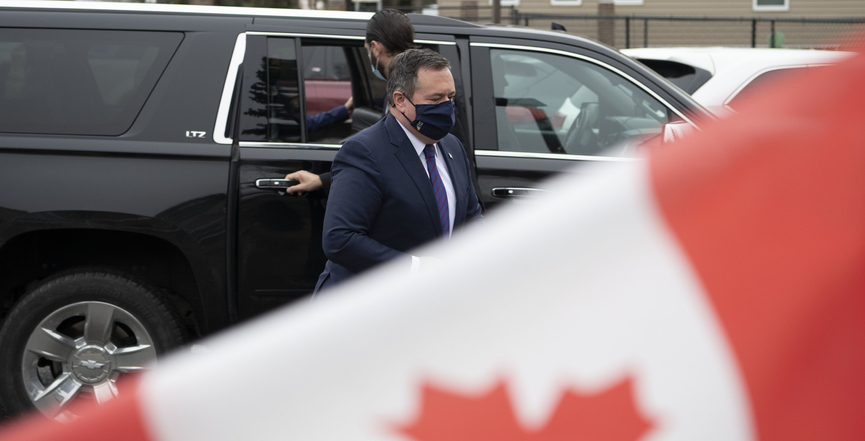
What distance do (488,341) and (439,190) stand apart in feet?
5.66

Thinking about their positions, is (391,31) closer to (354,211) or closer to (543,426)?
(354,211)

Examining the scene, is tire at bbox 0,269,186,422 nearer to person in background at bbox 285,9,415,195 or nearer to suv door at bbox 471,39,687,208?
person in background at bbox 285,9,415,195

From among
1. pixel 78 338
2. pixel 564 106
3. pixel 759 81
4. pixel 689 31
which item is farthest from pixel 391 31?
pixel 689 31

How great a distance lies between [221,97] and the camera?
348cm

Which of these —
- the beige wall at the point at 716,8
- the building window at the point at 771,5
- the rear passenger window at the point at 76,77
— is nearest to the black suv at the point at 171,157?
the rear passenger window at the point at 76,77

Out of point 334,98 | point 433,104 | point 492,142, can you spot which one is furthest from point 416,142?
point 334,98

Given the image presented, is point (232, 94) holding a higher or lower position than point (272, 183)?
higher

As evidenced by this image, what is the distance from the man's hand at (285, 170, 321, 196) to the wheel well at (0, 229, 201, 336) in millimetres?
679

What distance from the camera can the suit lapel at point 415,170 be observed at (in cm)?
261

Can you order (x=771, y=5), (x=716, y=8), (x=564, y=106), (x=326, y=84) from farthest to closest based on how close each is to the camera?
1. (x=771, y=5)
2. (x=716, y=8)
3. (x=326, y=84)
4. (x=564, y=106)

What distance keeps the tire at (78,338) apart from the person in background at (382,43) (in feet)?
2.94

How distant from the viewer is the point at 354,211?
2.49m

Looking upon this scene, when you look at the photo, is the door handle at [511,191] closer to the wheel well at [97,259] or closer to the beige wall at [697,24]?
the wheel well at [97,259]

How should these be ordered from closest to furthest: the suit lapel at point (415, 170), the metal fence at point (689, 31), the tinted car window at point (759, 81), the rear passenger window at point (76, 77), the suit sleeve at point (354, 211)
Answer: the suit sleeve at point (354, 211), the suit lapel at point (415, 170), the rear passenger window at point (76, 77), the tinted car window at point (759, 81), the metal fence at point (689, 31)
